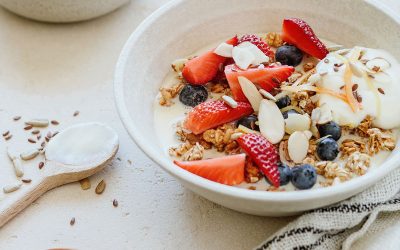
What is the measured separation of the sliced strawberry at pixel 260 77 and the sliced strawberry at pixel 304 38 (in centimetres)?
13

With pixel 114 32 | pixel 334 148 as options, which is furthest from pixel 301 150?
pixel 114 32

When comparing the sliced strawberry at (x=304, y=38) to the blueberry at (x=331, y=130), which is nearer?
the blueberry at (x=331, y=130)

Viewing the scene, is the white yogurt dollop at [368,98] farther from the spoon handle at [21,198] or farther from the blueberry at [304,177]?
the spoon handle at [21,198]

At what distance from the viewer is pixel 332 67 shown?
129cm

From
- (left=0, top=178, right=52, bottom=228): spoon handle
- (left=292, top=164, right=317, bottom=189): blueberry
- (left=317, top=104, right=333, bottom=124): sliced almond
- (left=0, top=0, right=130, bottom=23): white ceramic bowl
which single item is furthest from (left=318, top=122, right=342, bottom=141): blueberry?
(left=0, top=0, right=130, bottom=23): white ceramic bowl

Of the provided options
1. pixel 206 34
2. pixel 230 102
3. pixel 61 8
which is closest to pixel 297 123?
pixel 230 102

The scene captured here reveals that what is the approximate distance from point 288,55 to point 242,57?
0.41 ft

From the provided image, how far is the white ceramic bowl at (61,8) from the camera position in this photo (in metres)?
1.64

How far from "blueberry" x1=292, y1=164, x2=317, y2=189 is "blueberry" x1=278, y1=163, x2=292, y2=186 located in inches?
0.4

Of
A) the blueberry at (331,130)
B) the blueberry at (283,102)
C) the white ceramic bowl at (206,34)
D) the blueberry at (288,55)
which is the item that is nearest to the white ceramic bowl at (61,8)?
the white ceramic bowl at (206,34)

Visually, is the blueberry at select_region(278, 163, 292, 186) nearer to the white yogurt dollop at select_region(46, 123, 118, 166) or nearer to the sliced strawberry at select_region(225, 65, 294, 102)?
the sliced strawberry at select_region(225, 65, 294, 102)

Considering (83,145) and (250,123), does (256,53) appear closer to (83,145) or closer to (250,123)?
(250,123)

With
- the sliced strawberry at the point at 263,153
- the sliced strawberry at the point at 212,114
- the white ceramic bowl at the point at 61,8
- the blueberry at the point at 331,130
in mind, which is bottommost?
the white ceramic bowl at the point at 61,8

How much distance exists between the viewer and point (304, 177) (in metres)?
1.11
